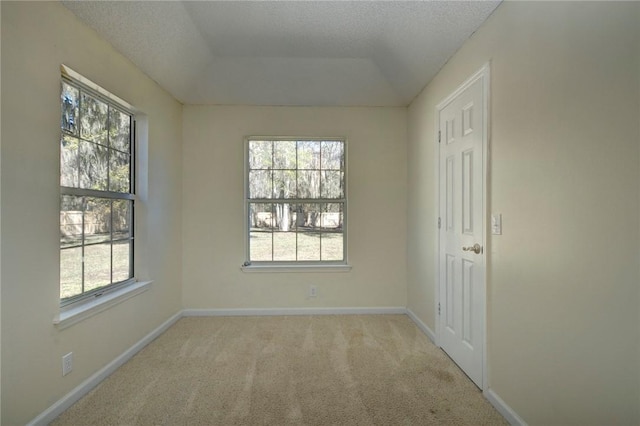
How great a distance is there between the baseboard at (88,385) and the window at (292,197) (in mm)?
1283

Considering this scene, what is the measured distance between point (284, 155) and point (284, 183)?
32 cm

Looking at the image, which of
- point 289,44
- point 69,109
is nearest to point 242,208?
point 289,44

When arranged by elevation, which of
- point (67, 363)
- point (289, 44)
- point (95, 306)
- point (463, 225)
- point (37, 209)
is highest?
point (289, 44)

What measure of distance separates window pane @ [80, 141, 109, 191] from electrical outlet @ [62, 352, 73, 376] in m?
1.08

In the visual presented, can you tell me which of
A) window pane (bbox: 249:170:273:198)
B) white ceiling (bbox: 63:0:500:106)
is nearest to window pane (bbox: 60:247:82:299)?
white ceiling (bbox: 63:0:500:106)

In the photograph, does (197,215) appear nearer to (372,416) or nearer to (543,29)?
(372,416)

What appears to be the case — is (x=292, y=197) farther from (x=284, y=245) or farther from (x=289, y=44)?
(x=289, y=44)

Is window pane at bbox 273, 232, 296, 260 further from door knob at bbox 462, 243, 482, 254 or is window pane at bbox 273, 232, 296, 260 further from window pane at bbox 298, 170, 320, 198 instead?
door knob at bbox 462, 243, 482, 254

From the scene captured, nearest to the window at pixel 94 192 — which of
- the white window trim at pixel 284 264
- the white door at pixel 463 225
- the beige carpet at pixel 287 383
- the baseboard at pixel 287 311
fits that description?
the beige carpet at pixel 287 383

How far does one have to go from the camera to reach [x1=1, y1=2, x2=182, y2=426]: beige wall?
1.60 meters

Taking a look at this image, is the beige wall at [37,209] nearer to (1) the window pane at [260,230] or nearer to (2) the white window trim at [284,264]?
(2) the white window trim at [284,264]

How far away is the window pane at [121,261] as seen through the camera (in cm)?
263

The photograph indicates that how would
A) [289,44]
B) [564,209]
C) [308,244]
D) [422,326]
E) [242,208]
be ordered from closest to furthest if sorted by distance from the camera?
1. [564,209]
2. [289,44]
3. [422,326]
4. [242,208]
5. [308,244]

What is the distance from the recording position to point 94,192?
2.32 meters
